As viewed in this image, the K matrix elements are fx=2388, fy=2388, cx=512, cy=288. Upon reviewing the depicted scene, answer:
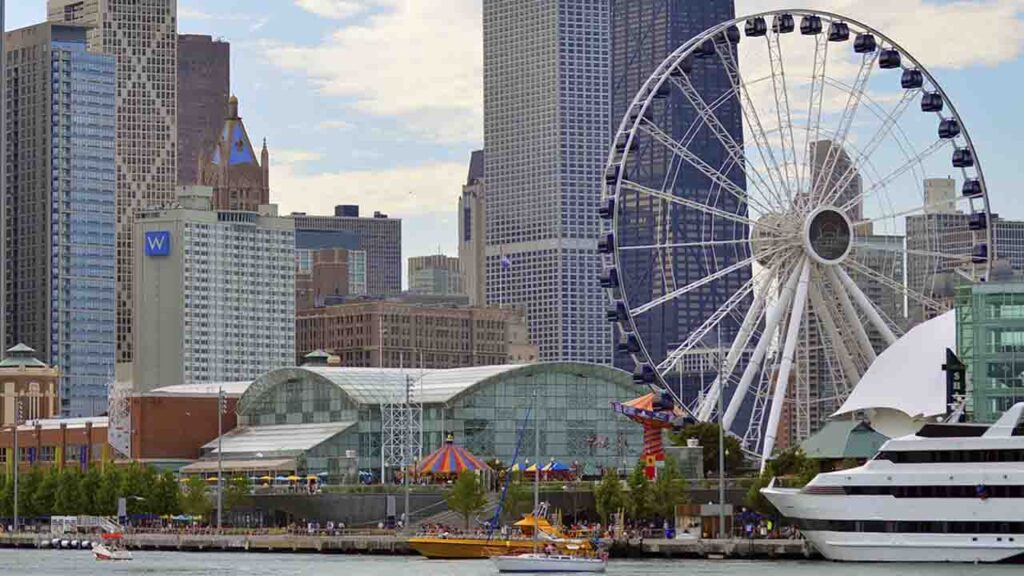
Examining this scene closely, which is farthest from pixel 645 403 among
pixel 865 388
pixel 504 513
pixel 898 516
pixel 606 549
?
pixel 898 516

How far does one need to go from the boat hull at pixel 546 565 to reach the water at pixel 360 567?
95 centimetres

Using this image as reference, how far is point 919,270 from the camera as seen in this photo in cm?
16525

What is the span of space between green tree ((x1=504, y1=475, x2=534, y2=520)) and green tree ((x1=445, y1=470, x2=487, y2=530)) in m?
1.82

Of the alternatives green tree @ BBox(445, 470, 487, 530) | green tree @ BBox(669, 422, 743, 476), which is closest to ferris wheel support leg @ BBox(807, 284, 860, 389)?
green tree @ BBox(669, 422, 743, 476)

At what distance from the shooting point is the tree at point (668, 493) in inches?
6068

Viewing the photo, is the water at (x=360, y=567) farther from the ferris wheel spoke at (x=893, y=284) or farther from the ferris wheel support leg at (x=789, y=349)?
the ferris wheel spoke at (x=893, y=284)

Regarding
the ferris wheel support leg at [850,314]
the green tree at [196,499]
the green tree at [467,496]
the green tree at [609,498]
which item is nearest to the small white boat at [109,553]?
the green tree at [467,496]

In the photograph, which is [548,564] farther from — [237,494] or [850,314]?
[237,494]

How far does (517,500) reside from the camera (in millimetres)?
165625

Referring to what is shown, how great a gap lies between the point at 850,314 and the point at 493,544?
28.5 metres

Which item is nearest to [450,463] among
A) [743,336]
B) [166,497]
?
[166,497]

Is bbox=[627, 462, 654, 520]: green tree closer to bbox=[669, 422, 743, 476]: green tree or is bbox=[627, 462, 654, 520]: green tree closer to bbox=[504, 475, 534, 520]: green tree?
bbox=[504, 475, 534, 520]: green tree

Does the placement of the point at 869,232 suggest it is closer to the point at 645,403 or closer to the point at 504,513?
the point at 645,403

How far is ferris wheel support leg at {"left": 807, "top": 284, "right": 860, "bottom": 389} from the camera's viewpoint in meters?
150
